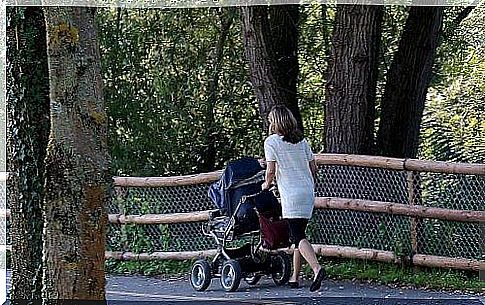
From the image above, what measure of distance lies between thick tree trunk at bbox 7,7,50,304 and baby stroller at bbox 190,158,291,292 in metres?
3.00

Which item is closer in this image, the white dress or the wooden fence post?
the white dress

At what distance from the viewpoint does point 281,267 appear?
7.95 metres

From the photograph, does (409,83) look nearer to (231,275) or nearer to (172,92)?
(172,92)

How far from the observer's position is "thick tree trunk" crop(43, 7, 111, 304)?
3.57 metres

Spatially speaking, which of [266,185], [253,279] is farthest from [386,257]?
[266,185]

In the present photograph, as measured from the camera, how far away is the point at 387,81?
1027 cm

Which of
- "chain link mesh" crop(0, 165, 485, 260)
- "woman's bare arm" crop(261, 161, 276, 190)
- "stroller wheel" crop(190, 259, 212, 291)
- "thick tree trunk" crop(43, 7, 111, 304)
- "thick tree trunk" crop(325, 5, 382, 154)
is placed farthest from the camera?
"thick tree trunk" crop(325, 5, 382, 154)

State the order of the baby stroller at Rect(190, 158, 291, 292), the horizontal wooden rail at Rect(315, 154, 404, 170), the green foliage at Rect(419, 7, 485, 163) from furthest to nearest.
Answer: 1. the green foliage at Rect(419, 7, 485, 163)
2. the horizontal wooden rail at Rect(315, 154, 404, 170)
3. the baby stroller at Rect(190, 158, 291, 292)

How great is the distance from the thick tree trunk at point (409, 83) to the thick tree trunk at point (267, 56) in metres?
0.93

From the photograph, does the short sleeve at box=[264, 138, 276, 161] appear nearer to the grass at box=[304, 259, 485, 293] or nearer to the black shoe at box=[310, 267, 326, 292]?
the black shoe at box=[310, 267, 326, 292]

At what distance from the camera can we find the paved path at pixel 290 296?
24.2 ft

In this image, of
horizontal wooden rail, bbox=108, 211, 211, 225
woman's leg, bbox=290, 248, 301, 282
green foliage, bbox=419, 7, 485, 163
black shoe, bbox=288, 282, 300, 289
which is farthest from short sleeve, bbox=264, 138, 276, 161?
green foliage, bbox=419, 7, 485, 163

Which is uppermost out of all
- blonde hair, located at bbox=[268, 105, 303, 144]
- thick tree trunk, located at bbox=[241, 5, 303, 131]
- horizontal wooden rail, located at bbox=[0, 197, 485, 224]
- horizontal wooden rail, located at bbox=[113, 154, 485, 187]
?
thick tree trunk, located at bbox=[241, 5, 303, 131]

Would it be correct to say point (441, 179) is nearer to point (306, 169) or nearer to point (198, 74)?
point (306, 169)
